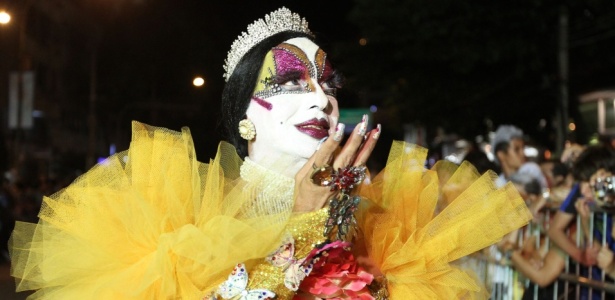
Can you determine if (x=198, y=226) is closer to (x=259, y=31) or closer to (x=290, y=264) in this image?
(x=290, y=264)

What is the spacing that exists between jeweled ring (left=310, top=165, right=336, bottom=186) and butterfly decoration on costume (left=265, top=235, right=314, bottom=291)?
182 millimetres

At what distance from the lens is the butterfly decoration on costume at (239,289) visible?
2.18 meters

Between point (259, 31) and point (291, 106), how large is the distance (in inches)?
14.3

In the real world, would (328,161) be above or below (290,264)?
above

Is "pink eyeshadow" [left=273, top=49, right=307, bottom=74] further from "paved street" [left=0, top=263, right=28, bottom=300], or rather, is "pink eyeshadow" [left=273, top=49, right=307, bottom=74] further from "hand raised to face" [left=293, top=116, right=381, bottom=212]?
"paved street" [left=0, top=263, right=28, bottom=300]

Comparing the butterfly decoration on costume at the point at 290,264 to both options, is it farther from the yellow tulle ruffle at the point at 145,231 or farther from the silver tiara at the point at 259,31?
the silver tiara at the point at 259,31

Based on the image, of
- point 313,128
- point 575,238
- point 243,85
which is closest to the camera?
point 313,128

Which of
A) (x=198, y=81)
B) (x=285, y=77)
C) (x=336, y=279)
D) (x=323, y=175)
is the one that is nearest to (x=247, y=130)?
(x=285, y=77)

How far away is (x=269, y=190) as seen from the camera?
2.43m

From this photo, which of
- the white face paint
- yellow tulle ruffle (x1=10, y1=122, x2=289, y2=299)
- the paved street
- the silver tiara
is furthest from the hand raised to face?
the paved street

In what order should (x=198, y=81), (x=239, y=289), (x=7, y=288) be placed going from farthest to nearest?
(x=7, y=288) → (x=198, y=81) → (x=239, y=289)

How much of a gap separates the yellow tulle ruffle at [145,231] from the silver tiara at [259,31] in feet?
1.46

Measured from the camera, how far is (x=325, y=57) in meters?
2.68

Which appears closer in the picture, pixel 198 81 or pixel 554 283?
pixel 198 81
